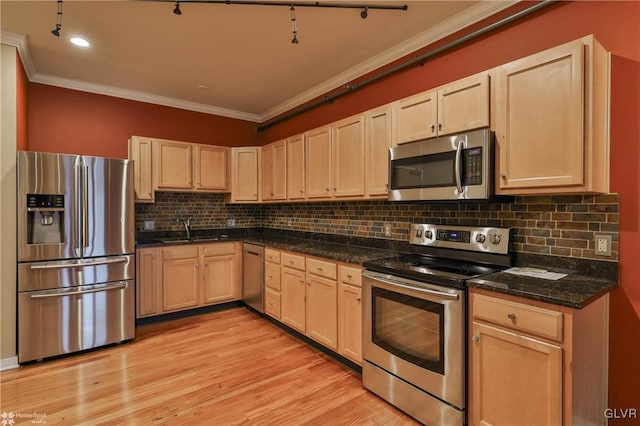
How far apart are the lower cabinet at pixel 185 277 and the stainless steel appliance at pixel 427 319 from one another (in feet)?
7.64

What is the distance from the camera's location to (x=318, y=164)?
11.1 feet

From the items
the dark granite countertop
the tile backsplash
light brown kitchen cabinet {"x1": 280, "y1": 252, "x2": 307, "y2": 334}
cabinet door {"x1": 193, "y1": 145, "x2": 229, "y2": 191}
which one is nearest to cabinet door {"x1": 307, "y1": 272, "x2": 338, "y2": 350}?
light brown kitchen cabinet {"x1": 280, "y1": 252, "x2": 307, "y2": 334}

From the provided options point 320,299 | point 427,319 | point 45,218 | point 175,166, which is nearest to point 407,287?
point 427,319

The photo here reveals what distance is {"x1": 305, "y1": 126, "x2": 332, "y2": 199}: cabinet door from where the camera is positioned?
10.7ft

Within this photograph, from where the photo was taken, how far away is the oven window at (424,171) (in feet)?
7.06

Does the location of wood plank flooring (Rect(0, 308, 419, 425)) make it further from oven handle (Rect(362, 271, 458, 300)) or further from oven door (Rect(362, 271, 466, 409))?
oven handle (Rect(362, 271, 458, 300))

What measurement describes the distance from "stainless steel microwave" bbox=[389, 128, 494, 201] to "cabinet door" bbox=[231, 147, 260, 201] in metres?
2.38

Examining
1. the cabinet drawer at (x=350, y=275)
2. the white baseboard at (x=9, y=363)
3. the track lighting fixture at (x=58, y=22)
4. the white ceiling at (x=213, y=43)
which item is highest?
the white ceiling at (x=213, y=43)

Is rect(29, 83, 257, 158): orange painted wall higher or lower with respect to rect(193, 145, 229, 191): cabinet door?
higher

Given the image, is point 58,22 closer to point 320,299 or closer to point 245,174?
point 245,174

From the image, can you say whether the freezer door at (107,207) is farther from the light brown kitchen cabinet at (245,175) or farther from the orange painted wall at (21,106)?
the light brown kitchen cabinet at (245,175)

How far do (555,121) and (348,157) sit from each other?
162cm

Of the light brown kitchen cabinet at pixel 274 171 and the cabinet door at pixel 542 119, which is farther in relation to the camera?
the light brown kitchen cabinet at pixel 274 171

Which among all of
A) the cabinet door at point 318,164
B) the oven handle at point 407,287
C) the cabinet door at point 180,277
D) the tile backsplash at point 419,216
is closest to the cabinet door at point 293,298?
the tile backsplash at point 419,216
